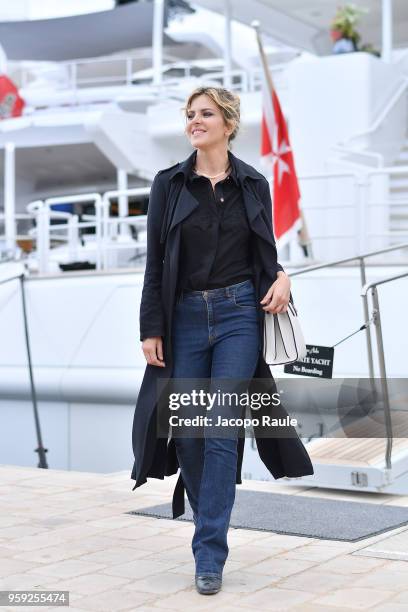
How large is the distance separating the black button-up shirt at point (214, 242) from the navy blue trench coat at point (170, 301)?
0.12 ft

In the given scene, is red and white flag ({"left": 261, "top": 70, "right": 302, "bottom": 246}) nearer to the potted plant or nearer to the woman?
the potted plant

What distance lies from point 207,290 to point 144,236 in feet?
32.0

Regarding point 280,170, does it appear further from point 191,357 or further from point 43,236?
point 191,357

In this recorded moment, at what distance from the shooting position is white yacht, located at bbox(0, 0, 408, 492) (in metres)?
6.72

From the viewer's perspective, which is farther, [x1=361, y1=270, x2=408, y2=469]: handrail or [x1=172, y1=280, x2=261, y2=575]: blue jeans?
[x1=361, y1=270, x2=408, y2=469]: handrail

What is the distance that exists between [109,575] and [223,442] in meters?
0.71

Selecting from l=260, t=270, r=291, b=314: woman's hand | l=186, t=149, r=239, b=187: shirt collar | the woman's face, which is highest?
the woman's face

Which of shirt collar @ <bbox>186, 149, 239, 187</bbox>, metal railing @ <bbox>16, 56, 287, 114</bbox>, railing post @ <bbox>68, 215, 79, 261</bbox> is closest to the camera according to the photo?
shirt collar @ <bbox>186, 149, 239, 187</bbox>

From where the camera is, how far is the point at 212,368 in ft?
12.5

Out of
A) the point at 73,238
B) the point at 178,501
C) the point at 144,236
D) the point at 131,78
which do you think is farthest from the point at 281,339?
the point at 131,78

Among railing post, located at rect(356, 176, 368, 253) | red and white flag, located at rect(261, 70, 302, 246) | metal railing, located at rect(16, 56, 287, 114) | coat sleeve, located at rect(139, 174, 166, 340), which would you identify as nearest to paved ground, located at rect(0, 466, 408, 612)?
coat sleeve, located at rect(139, 174, 166, 340)

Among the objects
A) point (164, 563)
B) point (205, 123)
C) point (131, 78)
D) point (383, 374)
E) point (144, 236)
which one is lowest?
point (164, 563)

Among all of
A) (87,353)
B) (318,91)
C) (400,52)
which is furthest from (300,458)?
(400,52)

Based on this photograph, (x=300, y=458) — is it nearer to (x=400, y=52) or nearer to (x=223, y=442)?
(x=223, y=442)
